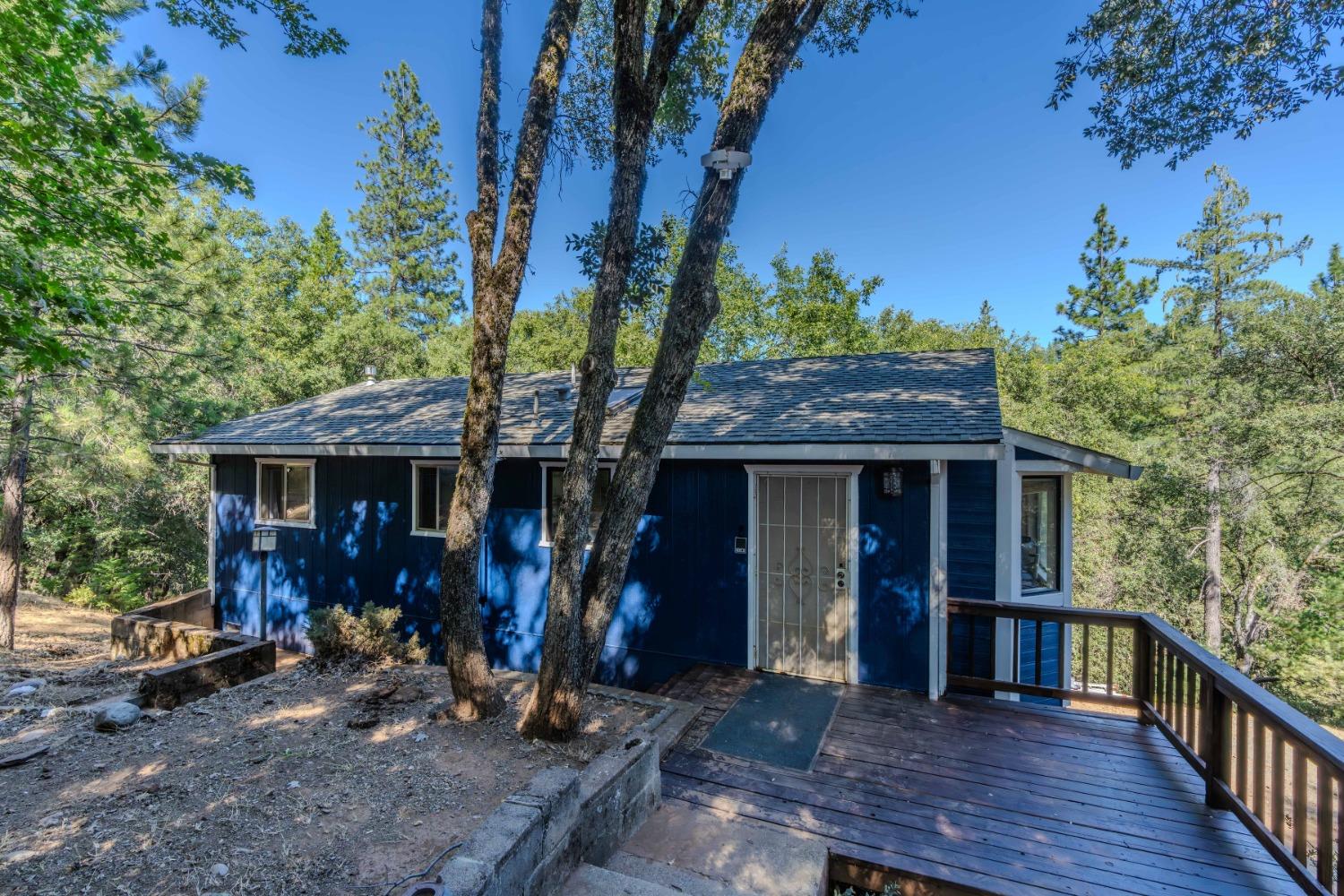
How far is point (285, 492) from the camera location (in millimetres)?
8094

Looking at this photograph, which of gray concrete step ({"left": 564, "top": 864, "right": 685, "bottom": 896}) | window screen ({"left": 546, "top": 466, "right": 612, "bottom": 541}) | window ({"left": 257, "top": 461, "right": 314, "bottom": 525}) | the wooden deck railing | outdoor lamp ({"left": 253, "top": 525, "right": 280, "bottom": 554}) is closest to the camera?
the wooden deck railing

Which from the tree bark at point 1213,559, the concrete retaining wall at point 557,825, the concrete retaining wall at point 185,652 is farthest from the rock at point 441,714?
the tree bark at point 1213,559

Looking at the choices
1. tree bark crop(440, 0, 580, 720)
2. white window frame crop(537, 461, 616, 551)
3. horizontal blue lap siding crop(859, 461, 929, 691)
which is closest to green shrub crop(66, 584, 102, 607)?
white window frame crop(537, 461, 616, 551)

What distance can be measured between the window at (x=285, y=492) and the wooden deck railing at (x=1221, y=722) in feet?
26.2

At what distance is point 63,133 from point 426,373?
15.0 metres

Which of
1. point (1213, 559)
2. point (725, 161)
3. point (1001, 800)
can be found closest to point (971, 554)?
point (1001, 800)

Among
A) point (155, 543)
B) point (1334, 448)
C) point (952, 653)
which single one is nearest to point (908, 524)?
point (952, 653)

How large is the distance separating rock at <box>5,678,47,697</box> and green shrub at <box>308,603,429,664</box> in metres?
2.37

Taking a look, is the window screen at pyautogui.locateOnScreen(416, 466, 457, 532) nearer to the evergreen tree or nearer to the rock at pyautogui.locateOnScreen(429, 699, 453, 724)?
the rock at pyautogui.locateOnScreen(429, 699, 453, 724)

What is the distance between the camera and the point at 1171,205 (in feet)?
47.6

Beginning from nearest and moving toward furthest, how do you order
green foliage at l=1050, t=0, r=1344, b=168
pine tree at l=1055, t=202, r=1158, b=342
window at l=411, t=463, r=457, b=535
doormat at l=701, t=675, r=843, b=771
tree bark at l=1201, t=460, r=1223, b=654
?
doormat at l=701, t=675, r=843, b=771, green foliage at l=1050, t=0, r=1344, b=168, window at l=411, t=463, r=457, b=535, tree bark at l=1201, t=460, r=1223, b=654, pine tree at l=1055, t=202, r=1158, b=342

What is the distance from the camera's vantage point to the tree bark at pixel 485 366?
13.4 ft

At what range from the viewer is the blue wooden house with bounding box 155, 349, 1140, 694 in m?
4.88

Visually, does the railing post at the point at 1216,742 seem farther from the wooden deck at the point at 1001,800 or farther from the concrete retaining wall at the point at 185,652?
the concrete retaining wall at the point at 185,652
